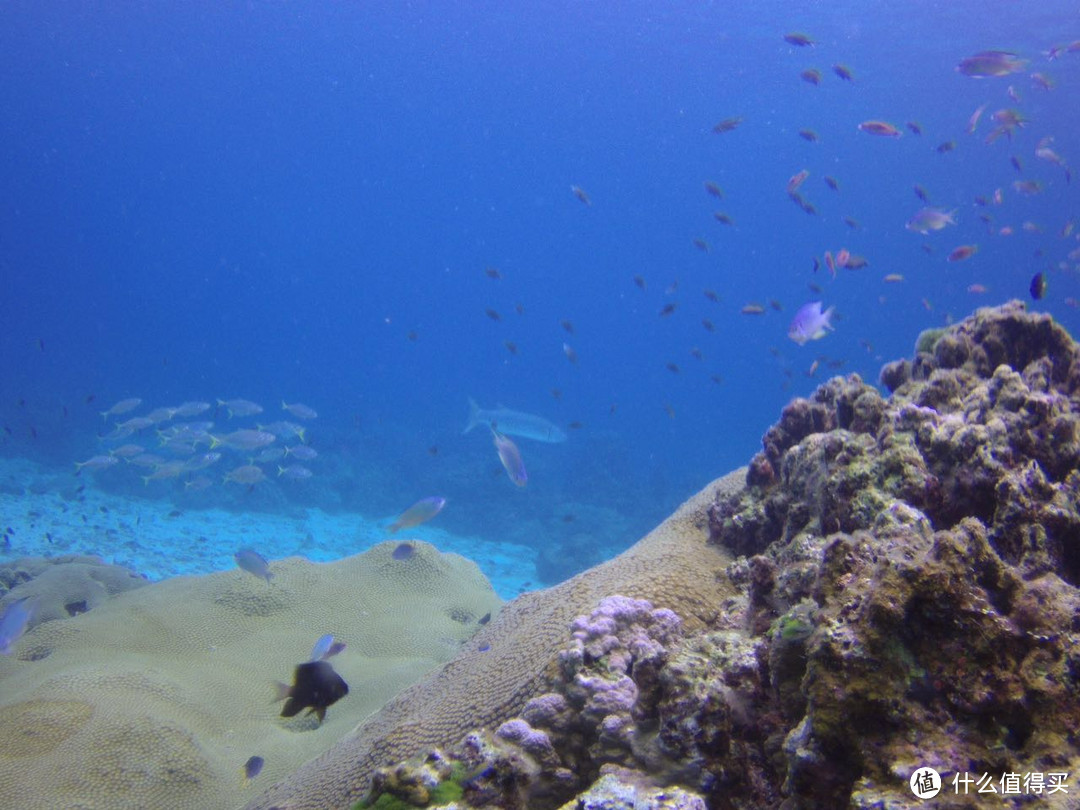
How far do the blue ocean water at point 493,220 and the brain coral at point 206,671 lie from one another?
24.1 feet

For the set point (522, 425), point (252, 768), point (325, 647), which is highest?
point (522, 425)

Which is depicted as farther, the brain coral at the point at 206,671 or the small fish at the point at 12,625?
the small fish at the point at 12,625

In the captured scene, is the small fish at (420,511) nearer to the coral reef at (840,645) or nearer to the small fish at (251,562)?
the small fish at (251,562)

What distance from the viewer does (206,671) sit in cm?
484

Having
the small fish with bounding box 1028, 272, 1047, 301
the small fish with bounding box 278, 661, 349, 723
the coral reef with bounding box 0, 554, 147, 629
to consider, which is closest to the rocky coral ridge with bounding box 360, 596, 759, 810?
the small fish with bounding box 278, 661, 349, 723

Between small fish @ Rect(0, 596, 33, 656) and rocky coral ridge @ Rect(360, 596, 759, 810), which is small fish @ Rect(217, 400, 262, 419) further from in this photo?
rocky coral ridge @ Rect(360, 596, 759, 810)

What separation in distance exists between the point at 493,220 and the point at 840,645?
131 m

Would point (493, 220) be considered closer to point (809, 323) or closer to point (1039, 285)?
point (809, 323)

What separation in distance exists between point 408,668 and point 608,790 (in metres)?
3.95

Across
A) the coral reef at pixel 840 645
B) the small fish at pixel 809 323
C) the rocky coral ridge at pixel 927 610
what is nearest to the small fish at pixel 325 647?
the coral reef at pixel 840 645

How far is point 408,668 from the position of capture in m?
5.16

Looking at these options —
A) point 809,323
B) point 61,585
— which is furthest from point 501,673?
point 61,585

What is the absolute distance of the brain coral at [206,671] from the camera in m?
3.58

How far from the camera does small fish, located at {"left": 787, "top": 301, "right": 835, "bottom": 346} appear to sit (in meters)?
7.34
